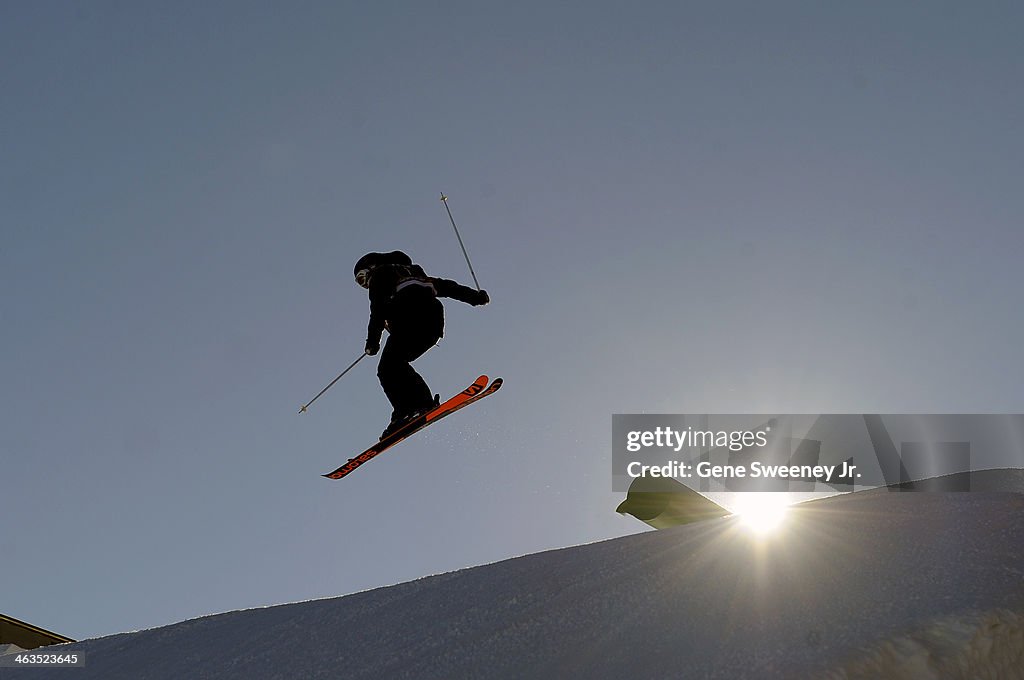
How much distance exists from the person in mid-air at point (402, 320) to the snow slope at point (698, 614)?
380 cm

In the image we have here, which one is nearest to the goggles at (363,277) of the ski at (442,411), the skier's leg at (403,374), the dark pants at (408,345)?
the dark pants at (408,345)

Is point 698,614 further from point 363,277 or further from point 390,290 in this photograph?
point 363,277

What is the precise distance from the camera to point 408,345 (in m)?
10.1

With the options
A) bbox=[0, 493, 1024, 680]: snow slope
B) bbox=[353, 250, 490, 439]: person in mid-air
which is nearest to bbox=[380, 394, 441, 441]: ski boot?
bbox=[353, 250, 490, 439]: person in mid-air

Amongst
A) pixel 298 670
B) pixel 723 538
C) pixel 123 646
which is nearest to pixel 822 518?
pixel 723 538

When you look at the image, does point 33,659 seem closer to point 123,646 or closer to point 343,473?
point 123,646

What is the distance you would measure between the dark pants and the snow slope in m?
3.79

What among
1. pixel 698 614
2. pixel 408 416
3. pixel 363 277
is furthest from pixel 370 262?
pixel 698 614

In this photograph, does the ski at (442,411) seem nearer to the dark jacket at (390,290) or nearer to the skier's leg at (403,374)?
the skier's leg at (403,374)

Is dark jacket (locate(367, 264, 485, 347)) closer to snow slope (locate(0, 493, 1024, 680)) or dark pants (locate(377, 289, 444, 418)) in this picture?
dark pants (locate(377, 289, 444, 418))

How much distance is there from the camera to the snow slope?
3.44 m

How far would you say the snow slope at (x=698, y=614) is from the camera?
3.44m

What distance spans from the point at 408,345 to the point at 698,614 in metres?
6.44

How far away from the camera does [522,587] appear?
5.57 m
